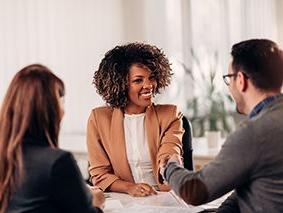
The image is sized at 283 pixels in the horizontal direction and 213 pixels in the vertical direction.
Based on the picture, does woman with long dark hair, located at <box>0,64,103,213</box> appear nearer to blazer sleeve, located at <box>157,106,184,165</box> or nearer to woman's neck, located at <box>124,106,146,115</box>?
blazer sleeve, located at <box>157,106,184,165</box>

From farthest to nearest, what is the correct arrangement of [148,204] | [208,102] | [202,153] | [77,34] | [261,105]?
[77,34] → [208,102] → [202,153] → [148,204] → [261,105]

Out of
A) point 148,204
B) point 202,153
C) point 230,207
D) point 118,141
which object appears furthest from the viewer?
point 202,153

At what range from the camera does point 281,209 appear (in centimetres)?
143

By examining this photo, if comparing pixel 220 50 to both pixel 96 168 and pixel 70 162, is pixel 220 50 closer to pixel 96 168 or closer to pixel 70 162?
pixel 96 168

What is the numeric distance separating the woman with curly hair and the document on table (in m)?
0.20

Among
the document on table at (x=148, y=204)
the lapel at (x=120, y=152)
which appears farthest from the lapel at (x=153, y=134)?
the document on table at (x=148, y=204)

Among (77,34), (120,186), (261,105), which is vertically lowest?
(120,186)

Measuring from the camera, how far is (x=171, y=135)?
2330 mm

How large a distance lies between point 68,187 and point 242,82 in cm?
60

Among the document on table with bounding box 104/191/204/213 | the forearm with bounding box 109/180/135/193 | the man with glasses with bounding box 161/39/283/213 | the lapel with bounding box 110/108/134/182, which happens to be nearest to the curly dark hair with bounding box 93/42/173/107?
the lapel with bounding box 110/108/134/182

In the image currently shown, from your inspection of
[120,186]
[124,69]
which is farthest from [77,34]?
[120,186]

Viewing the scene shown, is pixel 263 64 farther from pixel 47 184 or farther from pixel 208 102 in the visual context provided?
pixel 208 102

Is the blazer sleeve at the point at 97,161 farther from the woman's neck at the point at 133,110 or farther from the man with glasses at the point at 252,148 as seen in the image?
the man with glasses at the point at 252,148

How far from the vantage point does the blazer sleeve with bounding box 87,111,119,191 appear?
7.46ft
